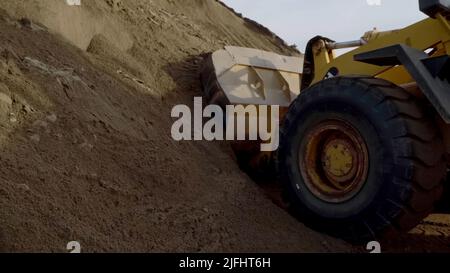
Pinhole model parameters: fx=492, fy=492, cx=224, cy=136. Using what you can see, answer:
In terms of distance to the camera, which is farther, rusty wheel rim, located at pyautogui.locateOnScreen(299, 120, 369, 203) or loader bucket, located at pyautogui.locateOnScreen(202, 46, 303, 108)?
loader bucket, located at pyautogui.locateOnScreen(202, 46, 303, 108)

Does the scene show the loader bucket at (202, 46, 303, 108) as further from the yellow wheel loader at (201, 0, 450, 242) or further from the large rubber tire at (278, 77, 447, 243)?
the large rubber tire at (278, 77, 447, 243)

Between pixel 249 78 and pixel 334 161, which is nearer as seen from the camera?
pixel 334 161

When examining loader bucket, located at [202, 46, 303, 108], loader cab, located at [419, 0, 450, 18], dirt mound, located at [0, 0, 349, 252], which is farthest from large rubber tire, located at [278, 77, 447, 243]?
loader bucket, located at [202, 46, 303, 108]

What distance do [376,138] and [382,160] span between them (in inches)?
6.1

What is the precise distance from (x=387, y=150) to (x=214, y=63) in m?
3.17

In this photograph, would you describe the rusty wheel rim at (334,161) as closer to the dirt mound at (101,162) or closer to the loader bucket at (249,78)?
the dirt mound at (101,162)

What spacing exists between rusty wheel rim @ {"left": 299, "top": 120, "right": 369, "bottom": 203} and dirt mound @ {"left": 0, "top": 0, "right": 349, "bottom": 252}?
13.2 inches

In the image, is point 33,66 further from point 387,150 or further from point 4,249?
point 387,150

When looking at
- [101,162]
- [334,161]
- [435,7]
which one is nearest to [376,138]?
[334,161]

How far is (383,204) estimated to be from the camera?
3078mm

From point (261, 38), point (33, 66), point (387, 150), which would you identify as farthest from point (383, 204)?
point (261, 38)

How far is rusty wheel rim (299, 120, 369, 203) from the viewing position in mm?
3355

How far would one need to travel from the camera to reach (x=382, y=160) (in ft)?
10.2

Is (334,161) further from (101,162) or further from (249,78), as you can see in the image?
(249,78)
